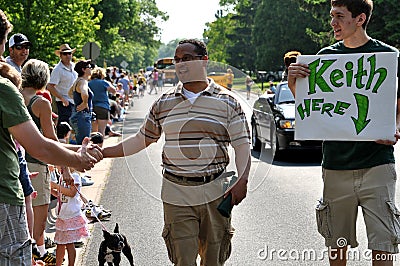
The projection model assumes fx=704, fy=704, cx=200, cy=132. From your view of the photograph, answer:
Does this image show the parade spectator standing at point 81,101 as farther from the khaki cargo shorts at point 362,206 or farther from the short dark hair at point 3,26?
the short dark hair at point 3,26

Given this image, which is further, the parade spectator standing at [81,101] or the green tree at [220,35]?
the green tree at [220,35]

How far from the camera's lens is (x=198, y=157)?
508 cm

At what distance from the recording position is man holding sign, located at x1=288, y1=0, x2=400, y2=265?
5.14 m

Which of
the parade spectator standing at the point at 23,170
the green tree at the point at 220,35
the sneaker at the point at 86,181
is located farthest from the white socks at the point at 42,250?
the green tree at the point at 220,35

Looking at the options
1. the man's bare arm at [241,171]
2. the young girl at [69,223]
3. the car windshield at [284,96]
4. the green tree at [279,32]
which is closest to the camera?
the man's bare arm at [241,171]

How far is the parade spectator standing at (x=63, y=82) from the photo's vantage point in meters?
12.5

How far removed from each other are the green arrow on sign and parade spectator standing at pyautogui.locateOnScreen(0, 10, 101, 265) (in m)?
2.20

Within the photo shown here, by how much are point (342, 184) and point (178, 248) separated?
4.33ft

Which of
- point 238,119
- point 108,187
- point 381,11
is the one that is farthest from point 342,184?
point 381,11

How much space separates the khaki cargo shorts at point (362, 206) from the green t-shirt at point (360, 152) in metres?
0.04

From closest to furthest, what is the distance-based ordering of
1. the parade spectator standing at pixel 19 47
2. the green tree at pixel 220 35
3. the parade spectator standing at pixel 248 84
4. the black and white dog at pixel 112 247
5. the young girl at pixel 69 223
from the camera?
the parade spectator standing at pixel 248 84, the black and white dog at pixel 112 247, the young girl at pixel 69 223, the parade spectator standing at pixel 19 47, the green tree at pixel 220 35

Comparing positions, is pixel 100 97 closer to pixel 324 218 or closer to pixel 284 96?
pixel 284 96

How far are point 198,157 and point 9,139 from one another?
143 cm

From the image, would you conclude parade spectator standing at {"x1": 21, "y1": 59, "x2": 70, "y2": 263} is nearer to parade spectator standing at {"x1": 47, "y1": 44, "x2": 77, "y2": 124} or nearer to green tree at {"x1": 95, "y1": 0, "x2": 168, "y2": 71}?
parade spectator standing at {"x1": 47, "y1": 44, "x2": 77, "y2": 124}
